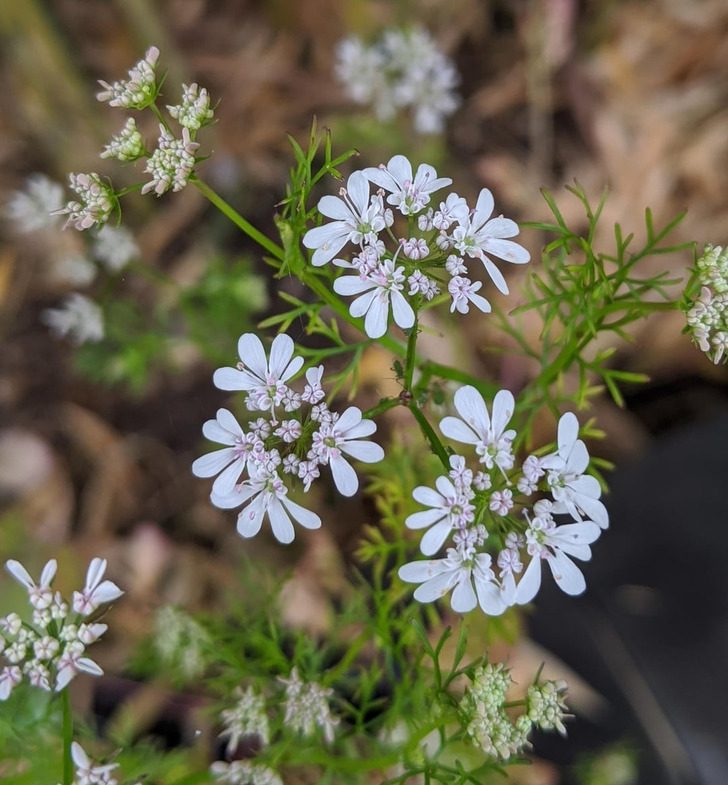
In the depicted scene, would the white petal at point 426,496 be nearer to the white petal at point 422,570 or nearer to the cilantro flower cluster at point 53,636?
the white petal at point 422,570

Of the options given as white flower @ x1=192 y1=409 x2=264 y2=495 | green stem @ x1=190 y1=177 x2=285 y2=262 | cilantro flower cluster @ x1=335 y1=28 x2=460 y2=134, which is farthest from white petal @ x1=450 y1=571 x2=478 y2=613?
cilantro flower cluster @ x1=335 y1=28 x2=460 y2=134

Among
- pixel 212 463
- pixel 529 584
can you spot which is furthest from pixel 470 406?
pixel 212 463

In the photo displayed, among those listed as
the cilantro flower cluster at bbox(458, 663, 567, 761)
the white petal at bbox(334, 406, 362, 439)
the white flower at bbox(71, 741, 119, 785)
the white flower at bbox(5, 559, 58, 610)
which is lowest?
the white flower at bbox(71, 741, 119, 785)

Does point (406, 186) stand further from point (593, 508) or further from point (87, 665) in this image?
point (87, 665)

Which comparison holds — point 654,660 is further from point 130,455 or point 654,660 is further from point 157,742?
point 130,455

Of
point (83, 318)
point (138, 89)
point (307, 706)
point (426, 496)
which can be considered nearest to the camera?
point (426, 496)

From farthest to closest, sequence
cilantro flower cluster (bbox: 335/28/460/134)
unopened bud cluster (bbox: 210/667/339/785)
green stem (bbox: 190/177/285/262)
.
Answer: cilantro flower cluster (bbox: 335/28/460/134), unopened bud cluster (bbox: 210/667/339/785), green stem (bbox: 190/177/285/262)

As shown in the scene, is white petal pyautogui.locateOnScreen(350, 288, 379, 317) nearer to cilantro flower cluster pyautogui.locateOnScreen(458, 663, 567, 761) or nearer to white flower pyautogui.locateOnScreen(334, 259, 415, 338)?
white flower pyautogui.locateOnScreen(334, 259, 415, 338)
